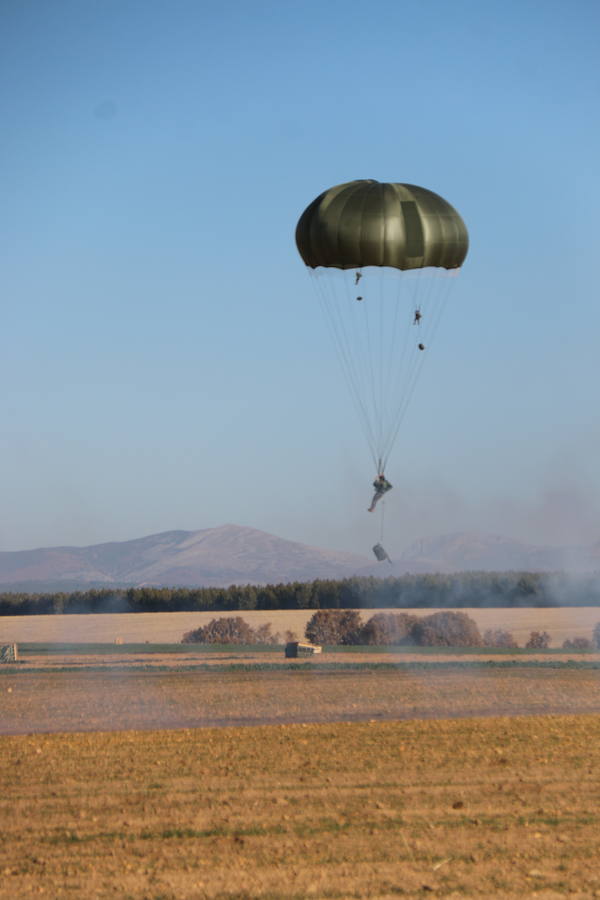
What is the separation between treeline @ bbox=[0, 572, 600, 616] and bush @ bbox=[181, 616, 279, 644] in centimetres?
1626

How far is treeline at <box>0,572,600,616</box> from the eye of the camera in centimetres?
8494

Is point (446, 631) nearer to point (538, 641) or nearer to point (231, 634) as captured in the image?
point (538, 641)

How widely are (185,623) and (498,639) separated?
24403 millimetres

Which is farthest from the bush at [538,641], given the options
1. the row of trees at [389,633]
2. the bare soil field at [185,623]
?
the bare soil field at [185,623]

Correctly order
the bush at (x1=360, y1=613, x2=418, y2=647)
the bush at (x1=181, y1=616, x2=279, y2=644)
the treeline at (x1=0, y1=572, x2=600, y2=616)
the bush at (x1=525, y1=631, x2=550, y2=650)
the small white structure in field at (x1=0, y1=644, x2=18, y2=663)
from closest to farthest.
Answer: the small white structure in field at (x1=0, y1=644, x2=18, y2=663), the bush at (x1=525, y1=631, x2=550, y2=650), the bush at (x1=360, y1=613, x2=418, y2=647), the bush at (x1=181, y1=616, x2=279, y2=644), the treeline at (x1=0, y1=572, x2=600, y2=616)

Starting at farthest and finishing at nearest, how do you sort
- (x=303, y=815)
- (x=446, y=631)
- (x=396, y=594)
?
(x=396, y=594), (x=446, y=631), (x=303, y=815)

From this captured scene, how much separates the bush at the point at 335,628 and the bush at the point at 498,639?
7.15 m

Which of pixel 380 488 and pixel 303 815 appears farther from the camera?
pixel 380 488

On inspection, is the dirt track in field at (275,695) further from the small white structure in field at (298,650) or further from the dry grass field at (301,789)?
the small white structure in field at (298,650)

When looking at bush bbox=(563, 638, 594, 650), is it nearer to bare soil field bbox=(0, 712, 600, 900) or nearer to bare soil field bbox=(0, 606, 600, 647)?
bare soil field bbox=(0, 606, 600, 647)

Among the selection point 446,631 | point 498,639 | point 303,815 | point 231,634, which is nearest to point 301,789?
point 303,815

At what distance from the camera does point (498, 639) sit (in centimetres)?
6338

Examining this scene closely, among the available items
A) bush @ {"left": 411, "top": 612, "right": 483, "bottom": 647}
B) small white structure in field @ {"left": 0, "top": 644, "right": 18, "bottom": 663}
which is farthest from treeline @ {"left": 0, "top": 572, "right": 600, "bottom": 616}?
small white structure in field @ {"left": 0, "top": 644, "right": 18, "bottom": 663}

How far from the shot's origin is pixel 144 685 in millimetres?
38625
